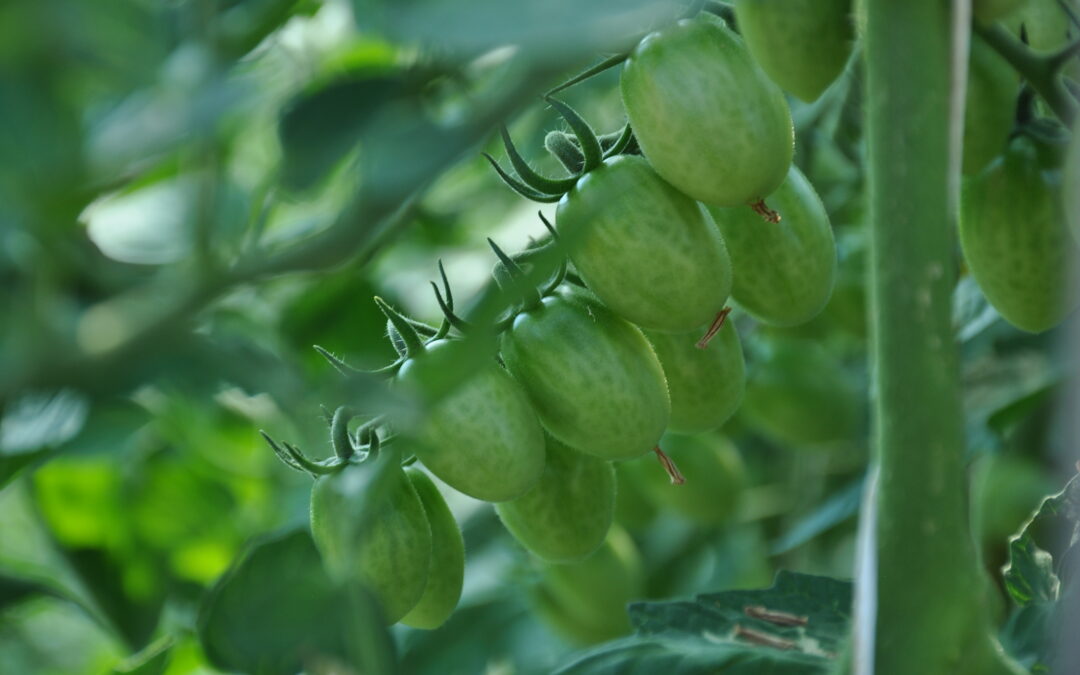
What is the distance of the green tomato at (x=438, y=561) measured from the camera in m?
0.66

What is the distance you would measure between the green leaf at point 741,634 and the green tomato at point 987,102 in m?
0.26

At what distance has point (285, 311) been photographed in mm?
Result: 1257

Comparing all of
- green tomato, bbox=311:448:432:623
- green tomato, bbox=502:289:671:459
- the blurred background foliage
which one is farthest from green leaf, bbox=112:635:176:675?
green tomato, bbox=502:289:671:459

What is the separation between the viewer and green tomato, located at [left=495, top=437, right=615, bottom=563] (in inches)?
26.5

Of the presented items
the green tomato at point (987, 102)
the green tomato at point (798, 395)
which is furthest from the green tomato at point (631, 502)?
the green tomato at point (987, 102)

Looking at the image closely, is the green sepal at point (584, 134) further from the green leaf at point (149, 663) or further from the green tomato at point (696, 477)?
the green tomato at point (696, 477)

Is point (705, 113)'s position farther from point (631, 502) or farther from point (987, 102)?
point (631, 502)

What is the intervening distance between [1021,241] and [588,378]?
263mm

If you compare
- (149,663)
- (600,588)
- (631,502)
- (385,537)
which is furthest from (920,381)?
(631,502)

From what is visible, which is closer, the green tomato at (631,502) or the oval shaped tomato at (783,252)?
the oval shaped tomato at (783,252)

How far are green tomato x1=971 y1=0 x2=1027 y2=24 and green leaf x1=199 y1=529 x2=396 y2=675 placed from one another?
387 mm

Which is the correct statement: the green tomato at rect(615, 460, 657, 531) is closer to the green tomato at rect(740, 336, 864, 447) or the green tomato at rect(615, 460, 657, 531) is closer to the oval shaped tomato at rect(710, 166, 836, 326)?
the green tomato at rect(740, 336, 864, 447)

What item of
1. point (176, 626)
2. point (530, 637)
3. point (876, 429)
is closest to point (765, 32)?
point (876, 429)

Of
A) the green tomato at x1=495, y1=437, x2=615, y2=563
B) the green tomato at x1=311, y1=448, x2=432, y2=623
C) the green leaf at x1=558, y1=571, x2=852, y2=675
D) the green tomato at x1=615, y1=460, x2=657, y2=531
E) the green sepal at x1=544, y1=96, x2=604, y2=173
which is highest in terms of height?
the green sepal at x1=544, y1=96, x2=604, y2=173
